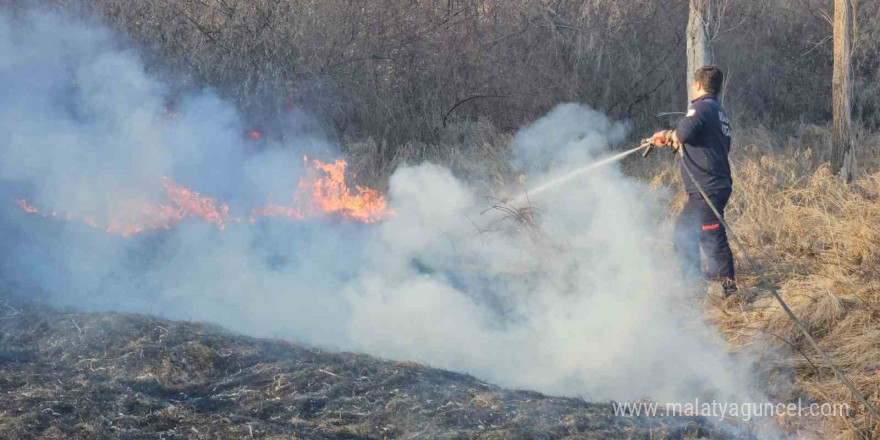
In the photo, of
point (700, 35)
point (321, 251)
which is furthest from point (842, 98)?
point (321, 251)

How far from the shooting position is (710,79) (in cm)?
667

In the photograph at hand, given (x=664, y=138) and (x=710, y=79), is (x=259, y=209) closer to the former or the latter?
(x=664, y=138)

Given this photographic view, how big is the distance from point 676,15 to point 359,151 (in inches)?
245

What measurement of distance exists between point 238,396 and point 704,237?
13.3ft

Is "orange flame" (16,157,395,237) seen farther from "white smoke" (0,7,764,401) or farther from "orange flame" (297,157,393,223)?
"white smoke" (0,7,764,401)

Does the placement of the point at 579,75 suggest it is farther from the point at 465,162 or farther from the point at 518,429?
the point at 518,429

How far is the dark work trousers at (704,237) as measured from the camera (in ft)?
22.0

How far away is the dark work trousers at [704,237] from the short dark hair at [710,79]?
85 centimetres

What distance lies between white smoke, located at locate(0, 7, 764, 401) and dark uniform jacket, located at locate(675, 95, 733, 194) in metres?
1.01

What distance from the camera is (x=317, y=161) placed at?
974 cm

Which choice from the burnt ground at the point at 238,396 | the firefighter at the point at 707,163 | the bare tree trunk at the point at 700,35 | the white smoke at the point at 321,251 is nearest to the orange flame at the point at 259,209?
the white smoke at the point at 321,251

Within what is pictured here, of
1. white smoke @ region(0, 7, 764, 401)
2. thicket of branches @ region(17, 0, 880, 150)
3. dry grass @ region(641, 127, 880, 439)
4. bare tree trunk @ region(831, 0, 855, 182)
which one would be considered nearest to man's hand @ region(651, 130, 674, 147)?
white smoke @ region(0, 7, 764, 401)

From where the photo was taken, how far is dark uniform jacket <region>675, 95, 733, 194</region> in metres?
6.55

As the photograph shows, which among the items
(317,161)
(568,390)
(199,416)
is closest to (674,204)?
(568,390)
